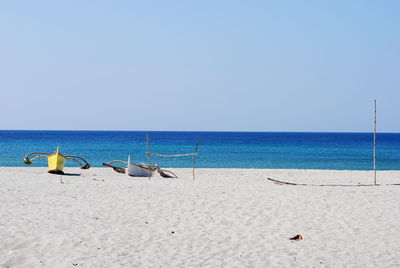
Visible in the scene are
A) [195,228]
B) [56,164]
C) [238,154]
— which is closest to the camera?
[195,228]

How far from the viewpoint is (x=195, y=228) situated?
9.27m

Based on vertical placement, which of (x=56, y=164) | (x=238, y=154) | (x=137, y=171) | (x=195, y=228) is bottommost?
(x=195, y=228)

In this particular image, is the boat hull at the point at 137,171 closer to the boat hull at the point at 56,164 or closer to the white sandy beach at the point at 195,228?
the boat hull at the point at 56,164

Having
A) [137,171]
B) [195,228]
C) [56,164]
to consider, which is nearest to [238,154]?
[137,171]

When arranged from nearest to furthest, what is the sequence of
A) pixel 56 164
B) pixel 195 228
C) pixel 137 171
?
pixel 195 228 < pixel 56 164 < pixel 137 171

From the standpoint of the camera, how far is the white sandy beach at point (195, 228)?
7.34 metres

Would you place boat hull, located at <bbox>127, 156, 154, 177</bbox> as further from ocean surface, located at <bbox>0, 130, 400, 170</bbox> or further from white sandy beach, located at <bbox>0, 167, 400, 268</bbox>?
white sandy beach, located at <bbox>0, 167, 400, 268</bbox>

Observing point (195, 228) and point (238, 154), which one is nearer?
point (195, 228)

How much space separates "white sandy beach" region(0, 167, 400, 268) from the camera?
7340 mm

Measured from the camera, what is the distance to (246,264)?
7133 mm

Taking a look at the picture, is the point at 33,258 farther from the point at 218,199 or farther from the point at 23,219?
the point at 218,199

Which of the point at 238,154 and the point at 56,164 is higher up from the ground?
the point at 238,154

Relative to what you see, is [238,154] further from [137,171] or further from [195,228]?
[195,228]

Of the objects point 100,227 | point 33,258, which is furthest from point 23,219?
point 33,258
